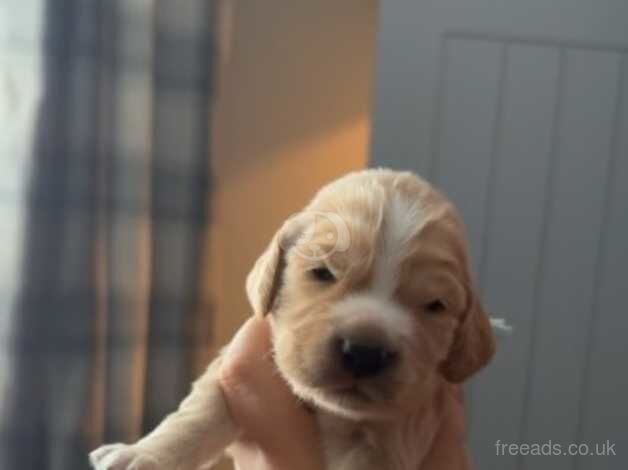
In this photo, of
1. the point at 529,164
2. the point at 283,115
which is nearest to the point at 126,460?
the point at 529,164

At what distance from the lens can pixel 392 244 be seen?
918 mm

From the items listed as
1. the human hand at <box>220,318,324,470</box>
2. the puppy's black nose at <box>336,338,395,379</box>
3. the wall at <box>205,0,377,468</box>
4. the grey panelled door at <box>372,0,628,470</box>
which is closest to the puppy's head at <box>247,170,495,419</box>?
the puppy's black nose at <box>336,338,395,379</box>

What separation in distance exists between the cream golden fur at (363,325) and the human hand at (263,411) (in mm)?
30

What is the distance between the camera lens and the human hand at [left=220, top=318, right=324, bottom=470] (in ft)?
3.51

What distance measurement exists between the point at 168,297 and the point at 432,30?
90cm

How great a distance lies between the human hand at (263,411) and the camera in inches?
42.2

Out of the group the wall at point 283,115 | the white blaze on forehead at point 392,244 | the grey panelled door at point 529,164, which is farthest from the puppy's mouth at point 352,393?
the wall at point 283,115

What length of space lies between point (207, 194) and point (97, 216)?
0.27 metres

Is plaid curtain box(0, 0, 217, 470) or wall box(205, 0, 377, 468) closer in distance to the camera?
plaid curtain box(0, 0, 217, 470)

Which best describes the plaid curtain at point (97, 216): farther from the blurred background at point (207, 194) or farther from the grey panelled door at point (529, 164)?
the grey panelled door at point (529, 164)

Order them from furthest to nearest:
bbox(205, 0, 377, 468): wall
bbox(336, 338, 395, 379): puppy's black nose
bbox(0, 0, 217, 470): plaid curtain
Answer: bbox(205, 0, 377, 468): wall
bbox(0, 0, 217, 470): plaid curtain
bbox(336, 338, 395, 379): puppy's black nose

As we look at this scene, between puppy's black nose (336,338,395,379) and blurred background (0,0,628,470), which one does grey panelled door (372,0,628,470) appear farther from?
puppy's black nose (336,338,395,379)

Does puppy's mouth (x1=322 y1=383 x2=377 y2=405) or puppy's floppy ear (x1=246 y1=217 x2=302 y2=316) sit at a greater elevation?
puppy's floppy ear (x1=246 y1=217 x2=302 y2=316)

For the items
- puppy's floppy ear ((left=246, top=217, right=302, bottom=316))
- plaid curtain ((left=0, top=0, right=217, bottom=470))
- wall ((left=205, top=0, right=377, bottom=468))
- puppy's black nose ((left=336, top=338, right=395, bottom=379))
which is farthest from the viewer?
wall ((left=205, top=0, right=377, bottom=468))
